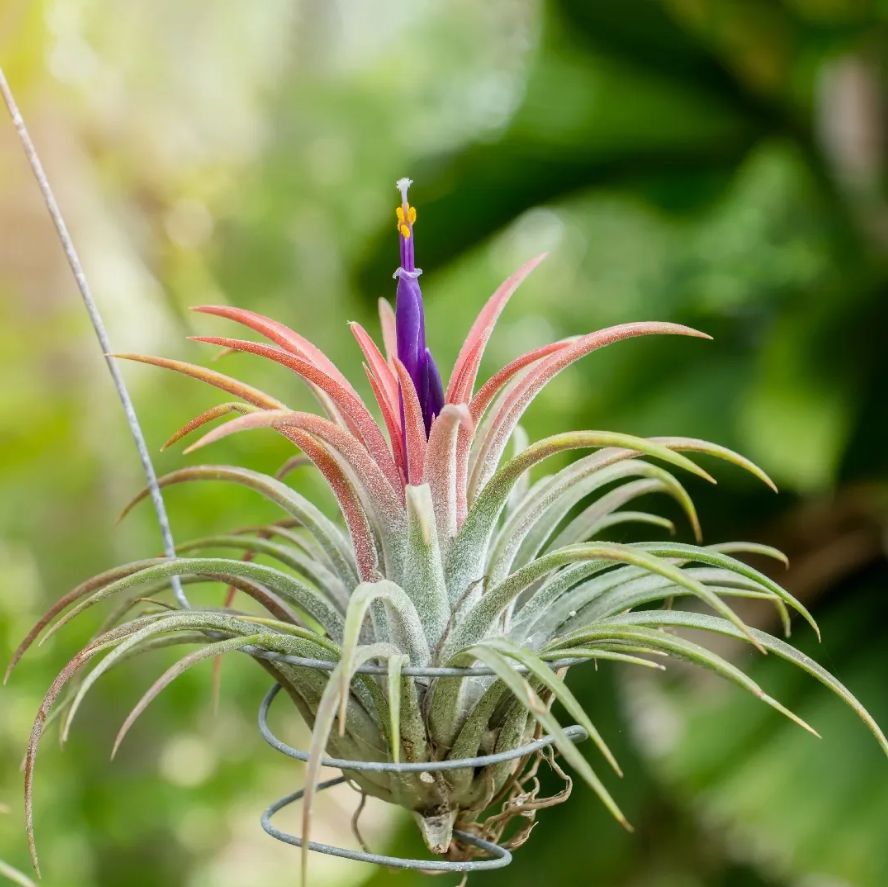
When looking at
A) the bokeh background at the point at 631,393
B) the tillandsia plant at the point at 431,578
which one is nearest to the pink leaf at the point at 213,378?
the tillandsia plant at the point at 431,578

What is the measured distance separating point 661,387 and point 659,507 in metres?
0.33

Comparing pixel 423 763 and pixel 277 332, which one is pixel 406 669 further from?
pixel 277 332

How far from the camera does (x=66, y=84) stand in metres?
2.30

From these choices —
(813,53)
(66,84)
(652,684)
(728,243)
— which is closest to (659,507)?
(652,684)

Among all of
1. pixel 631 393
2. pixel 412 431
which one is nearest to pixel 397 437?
pixel 412 431

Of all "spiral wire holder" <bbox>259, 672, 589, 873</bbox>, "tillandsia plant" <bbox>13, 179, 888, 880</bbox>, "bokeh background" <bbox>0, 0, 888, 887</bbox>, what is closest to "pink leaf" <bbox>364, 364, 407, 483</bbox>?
"tillandsia plant" <bbox>13, 179, 888, 880</bbox>

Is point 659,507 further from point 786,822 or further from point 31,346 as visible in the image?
point 31,346

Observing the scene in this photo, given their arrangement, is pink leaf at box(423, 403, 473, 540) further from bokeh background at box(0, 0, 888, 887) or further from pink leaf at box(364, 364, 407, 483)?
bokeh background at box(0, 0, 888, 887)

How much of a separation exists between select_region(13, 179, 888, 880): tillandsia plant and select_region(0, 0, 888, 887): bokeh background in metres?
1.10

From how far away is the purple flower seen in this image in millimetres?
510

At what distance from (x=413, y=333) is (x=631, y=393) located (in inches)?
64.0

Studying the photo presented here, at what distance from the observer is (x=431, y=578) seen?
48 centimetres

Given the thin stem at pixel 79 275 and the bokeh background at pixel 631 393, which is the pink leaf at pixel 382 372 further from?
the bokeh background at pixel 631 393

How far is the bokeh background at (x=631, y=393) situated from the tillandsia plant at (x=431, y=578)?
110cm
